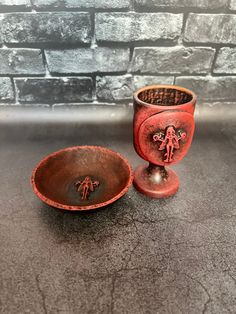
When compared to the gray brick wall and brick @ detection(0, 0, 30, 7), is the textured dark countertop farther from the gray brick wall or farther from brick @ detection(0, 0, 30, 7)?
brick @ detection(0, 0, 30, 7)

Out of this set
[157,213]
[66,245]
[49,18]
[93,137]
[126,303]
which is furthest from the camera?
[93,137]

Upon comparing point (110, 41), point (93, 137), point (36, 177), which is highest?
point (110, 41)

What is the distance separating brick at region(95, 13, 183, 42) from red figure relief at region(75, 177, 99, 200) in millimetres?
602

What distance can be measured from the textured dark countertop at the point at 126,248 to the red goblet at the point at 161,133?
0.16 ft

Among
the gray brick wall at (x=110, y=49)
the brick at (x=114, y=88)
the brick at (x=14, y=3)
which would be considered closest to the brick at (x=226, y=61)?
the gray brick wall at (x=110, y=49)

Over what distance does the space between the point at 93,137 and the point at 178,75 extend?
449 millimetres

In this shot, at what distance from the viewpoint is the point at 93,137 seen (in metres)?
1.31

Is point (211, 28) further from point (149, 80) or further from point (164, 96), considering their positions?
point (164, 96)

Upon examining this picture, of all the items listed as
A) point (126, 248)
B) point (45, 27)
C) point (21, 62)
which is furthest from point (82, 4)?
point (126, 248)

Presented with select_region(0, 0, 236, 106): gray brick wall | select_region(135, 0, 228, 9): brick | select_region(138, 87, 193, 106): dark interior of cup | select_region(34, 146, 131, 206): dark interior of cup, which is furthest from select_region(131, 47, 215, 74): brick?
select_region(34, 146, 131, 206): dark interior of cup

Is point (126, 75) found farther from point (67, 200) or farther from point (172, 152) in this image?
point (67, 200)

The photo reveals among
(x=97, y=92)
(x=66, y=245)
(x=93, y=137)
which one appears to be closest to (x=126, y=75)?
(x=97, y=92)

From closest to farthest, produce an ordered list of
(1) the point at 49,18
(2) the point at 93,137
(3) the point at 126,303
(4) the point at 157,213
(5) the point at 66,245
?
(3) the point at 126,303 → (5) the point at 66,245 → (4) the point at 157,213 → (1) the point at 49,18 → (2) the point at 93,137

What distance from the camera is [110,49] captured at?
49.7 inches
